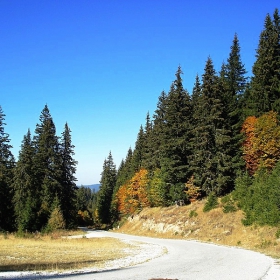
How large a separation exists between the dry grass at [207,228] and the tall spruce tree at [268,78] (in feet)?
48.7

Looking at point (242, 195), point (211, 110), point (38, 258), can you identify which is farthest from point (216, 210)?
point (38, 258)

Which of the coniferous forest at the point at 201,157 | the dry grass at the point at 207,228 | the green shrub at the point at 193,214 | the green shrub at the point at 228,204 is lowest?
the dry grass at the point at 207,228

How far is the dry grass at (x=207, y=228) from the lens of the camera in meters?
25.4

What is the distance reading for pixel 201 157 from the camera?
39750mm

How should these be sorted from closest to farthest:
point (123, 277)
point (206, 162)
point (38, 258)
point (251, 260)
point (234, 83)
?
point (123, 277) → point (251, 260) → point (38, 258) → point (206, 162) → point (234, 83)

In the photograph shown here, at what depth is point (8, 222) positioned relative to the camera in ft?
160

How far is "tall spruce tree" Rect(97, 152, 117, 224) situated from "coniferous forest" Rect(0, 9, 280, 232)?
36061mm

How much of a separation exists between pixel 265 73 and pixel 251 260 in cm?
3133

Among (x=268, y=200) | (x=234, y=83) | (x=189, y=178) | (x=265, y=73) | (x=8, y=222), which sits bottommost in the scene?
(x=8, y=222)

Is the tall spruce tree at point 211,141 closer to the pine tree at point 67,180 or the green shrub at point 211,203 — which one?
the green shrub at point 211,203

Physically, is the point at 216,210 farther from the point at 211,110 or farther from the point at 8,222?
the point at 8,222

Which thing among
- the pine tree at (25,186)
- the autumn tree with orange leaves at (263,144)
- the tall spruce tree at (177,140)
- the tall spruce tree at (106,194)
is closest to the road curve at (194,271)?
the autumn tree with orange leaves at (263,144)

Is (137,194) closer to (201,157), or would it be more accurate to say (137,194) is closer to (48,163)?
(48,163)

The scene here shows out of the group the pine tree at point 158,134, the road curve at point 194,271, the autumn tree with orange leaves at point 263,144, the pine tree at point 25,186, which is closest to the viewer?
the road curve at point 194,271
